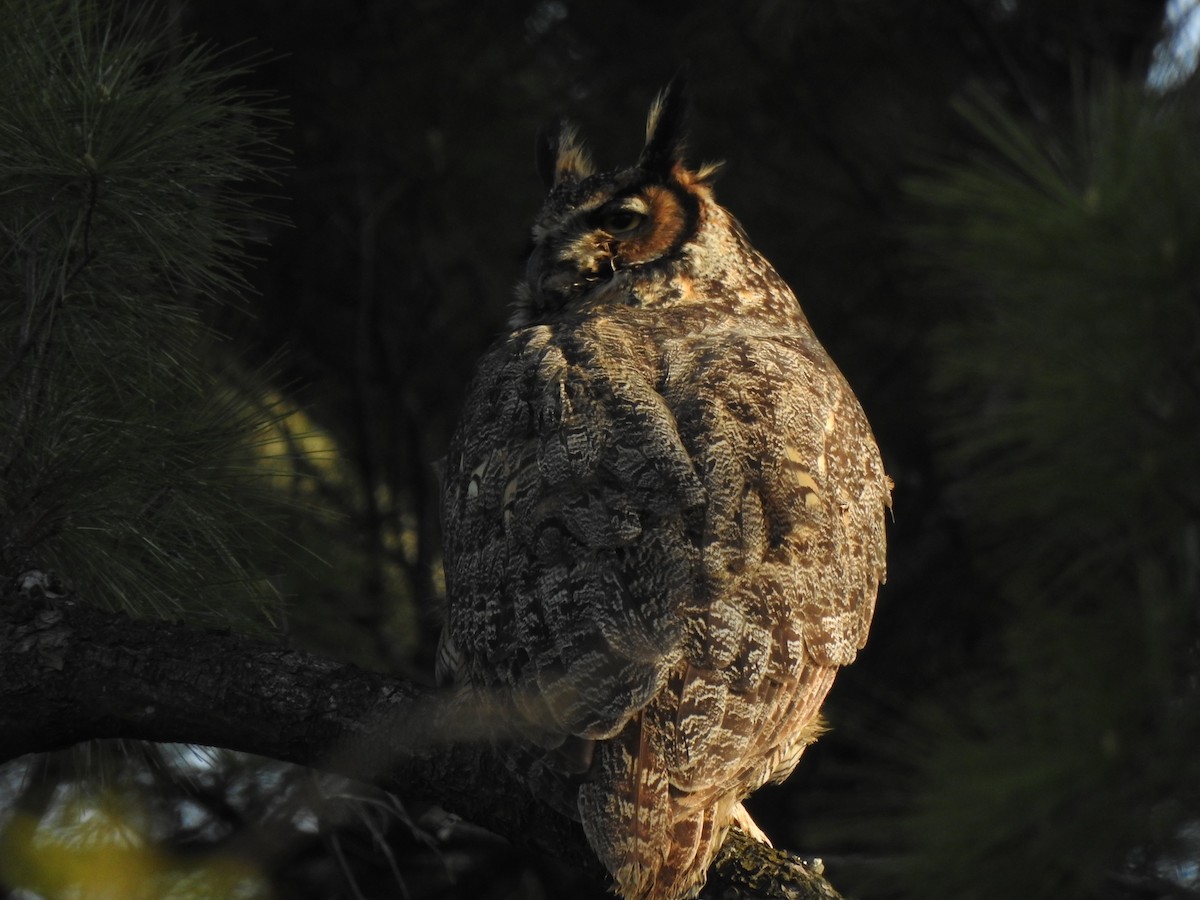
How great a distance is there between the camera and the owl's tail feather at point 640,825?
193cm

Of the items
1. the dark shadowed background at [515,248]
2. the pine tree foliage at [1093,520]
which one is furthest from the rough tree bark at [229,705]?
the pine tree foliage at [1093,520]

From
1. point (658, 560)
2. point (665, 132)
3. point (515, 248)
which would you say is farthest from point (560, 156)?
point (658, 560)

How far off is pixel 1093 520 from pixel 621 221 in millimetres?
1854

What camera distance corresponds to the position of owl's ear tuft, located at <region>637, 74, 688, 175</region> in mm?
3145

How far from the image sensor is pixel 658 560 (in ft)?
7.00

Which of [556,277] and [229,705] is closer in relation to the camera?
[229,705]

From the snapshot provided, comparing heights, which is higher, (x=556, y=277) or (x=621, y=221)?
(x=621, y=221)

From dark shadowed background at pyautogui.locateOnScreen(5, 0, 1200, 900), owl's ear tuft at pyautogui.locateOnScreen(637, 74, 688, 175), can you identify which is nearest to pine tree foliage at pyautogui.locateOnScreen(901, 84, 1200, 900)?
dark shadowed background at pyautogui.locateOnScreen(5, 0, 1200, 900)

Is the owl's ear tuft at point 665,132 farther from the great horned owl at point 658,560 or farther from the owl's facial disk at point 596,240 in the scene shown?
the great horned owl at point 658,560

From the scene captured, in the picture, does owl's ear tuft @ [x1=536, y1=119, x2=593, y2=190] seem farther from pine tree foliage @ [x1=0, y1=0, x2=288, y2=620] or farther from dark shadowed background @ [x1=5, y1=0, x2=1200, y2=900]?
pine tree foliage @ [x1=0, y1=0, x2=288, y2=620]

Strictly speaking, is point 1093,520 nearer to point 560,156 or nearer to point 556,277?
point 556,277

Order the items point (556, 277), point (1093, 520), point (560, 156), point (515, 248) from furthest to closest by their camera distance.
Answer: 1. point (515, 248)
2. point (560, 156)
3. point (556, 277)
4. point (1093, 520)

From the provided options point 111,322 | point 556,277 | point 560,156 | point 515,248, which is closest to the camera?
point 111,322

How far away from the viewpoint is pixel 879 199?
3.82 meters
